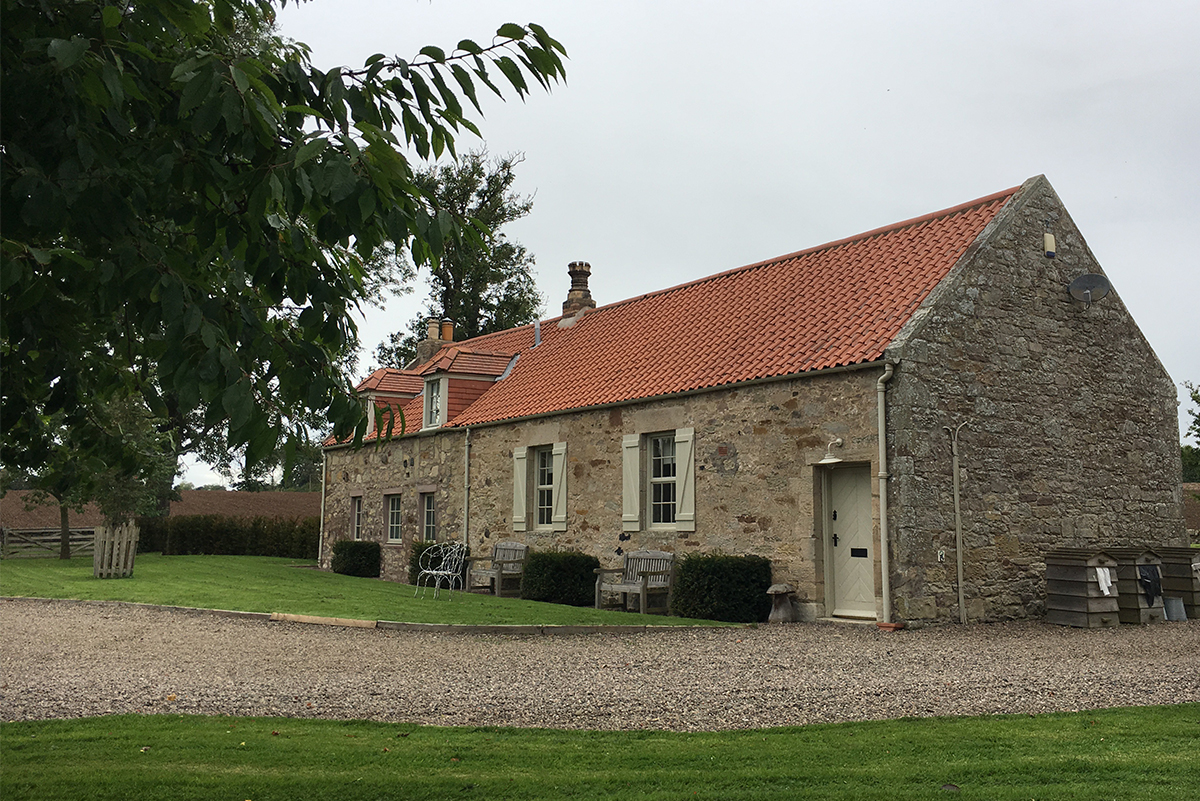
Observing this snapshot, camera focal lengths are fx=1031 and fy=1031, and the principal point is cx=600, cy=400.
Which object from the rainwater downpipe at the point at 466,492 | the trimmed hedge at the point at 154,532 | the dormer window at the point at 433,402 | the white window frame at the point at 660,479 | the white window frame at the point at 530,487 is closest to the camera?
the white window frame at the point at 660,479

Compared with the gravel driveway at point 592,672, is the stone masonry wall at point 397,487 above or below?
above

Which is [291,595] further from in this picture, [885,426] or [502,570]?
[885,426]

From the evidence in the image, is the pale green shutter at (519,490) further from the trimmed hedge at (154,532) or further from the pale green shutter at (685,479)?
the trimmed hedge at (154,532)

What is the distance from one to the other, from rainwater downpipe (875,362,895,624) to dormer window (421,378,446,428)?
1150cm

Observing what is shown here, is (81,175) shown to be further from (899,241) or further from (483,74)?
(899,241)

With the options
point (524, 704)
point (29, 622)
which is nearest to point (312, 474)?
point (29, 622)

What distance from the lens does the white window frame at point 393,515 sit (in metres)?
24.4

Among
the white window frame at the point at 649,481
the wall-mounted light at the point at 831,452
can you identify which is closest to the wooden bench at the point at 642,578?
the white window frame at the point at 649,481

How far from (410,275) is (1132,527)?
28.5 meters

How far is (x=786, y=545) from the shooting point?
1440 cm

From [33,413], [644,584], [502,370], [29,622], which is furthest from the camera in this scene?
[502,370]

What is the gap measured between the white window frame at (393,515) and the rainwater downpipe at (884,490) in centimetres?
1399

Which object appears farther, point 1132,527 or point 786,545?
point 1132,527

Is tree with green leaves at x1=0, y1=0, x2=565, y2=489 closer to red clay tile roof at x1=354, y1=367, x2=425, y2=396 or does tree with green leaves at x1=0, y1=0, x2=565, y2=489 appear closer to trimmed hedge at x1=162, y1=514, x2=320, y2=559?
red clay tile roof at x1=354, y1=367, x2=425, y2=396
